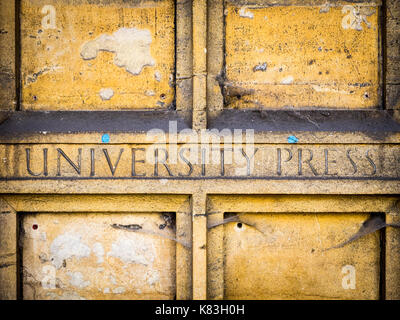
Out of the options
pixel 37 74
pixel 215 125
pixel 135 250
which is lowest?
pixel 135 250

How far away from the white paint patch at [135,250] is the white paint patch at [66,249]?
0.23 m

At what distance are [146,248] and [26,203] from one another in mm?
872

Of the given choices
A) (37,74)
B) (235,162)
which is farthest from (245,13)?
(37,74)

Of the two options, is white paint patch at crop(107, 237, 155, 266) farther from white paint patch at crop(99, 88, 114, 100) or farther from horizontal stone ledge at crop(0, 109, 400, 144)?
white paint patch at crop(99, 88, 114, 100)

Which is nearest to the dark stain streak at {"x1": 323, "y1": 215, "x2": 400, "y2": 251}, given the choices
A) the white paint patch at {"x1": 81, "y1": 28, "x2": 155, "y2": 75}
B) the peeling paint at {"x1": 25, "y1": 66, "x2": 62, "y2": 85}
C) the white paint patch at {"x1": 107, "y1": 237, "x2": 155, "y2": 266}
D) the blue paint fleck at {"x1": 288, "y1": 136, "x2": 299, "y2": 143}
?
the blue paint fleck at {"x1": 288, "y1": 136, "x2": 299, "y2": 143}

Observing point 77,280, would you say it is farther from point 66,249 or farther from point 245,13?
point 245,13

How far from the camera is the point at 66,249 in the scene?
2281mm

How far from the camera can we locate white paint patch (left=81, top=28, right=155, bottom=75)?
2.28 m

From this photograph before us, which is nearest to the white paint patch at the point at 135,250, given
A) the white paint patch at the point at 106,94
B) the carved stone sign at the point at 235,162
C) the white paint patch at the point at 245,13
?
the carved stone sign at the point at 235,162

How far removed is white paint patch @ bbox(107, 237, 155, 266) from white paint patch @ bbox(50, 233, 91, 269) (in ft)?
0.76

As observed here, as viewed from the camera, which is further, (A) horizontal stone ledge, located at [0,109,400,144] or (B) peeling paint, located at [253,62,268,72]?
(B) peeling paint, located at [253,62,268,72]

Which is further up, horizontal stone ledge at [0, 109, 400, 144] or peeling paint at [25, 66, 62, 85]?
peeling paint at [25, 66, 62, 85]

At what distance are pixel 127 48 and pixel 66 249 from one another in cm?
146

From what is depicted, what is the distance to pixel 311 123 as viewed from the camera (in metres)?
2.24
